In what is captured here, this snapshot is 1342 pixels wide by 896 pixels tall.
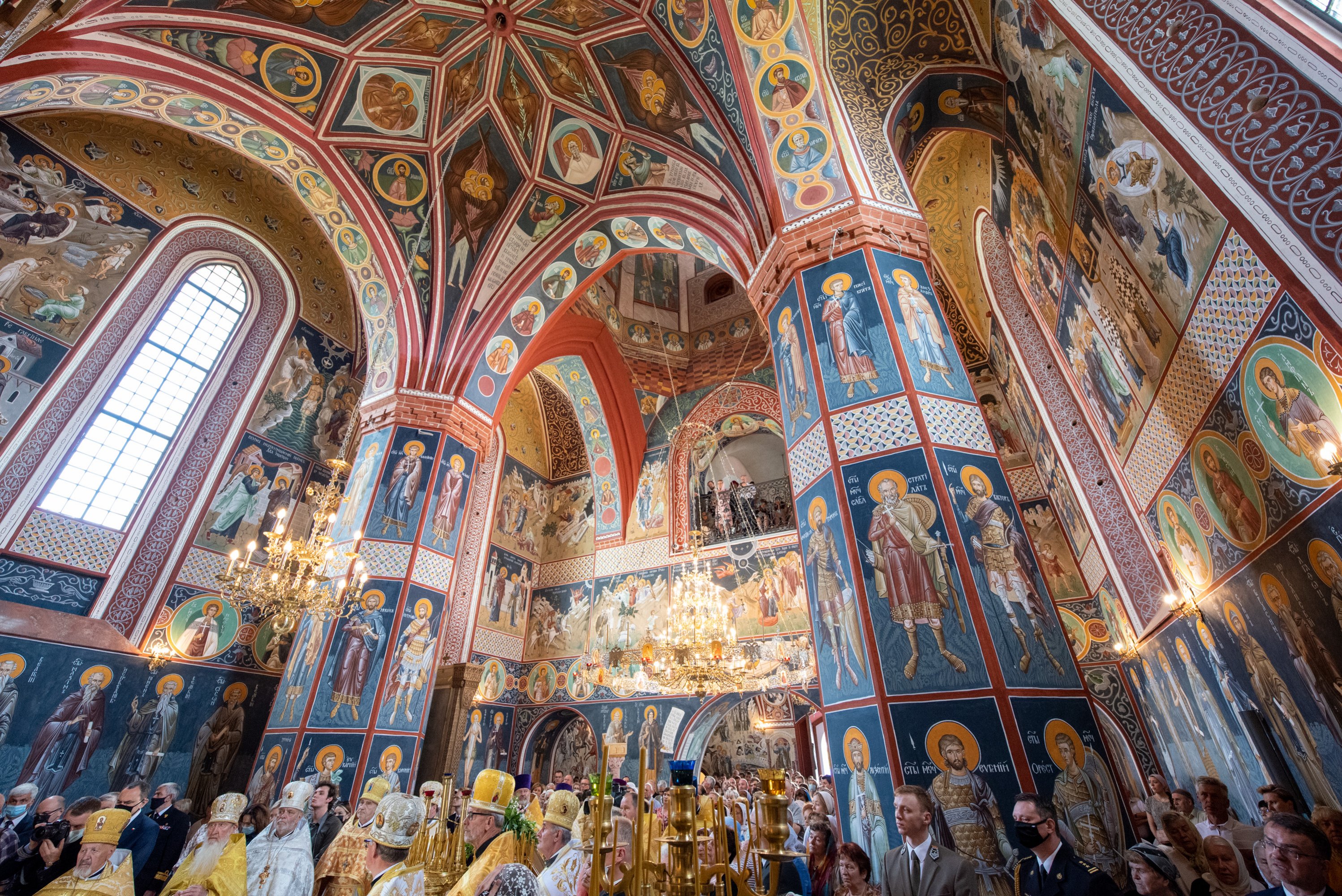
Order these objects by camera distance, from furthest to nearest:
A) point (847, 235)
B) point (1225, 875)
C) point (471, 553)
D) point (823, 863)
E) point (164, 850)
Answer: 1. point (471, 553)
2. point (847, 235)
3. point (164, 850)
4. point (823, 863)
5. point (1225, 875)

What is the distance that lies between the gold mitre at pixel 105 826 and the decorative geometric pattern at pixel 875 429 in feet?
19.8

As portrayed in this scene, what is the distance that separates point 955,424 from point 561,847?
16.7ft

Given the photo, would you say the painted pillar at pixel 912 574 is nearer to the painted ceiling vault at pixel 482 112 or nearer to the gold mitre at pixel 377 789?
the painted ceiling vault at pixel 482 112

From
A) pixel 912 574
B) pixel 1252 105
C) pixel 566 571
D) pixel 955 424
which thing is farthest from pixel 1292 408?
pixel 566 571

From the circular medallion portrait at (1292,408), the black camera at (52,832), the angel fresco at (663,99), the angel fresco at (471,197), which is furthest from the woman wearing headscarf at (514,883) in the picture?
the angel fresco at (471,197)

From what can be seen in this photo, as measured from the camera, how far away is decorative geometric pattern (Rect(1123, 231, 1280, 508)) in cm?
384

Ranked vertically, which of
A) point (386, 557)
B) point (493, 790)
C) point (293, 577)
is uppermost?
point (386, 557)

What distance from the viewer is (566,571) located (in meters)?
14.9

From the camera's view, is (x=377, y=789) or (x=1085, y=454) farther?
(x=1085, y=454)

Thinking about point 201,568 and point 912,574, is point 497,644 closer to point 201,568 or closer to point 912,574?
point 201,568

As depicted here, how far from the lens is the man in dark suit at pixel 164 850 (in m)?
4.61

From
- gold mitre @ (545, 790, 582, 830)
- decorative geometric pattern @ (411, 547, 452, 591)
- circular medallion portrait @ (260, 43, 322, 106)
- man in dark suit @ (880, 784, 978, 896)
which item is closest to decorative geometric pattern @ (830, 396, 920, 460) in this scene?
man in dark suit @ (880, 784, 978, 896)

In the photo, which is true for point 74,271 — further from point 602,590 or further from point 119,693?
point 602,590

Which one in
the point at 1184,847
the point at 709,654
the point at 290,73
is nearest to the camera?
the point at 1184,847
